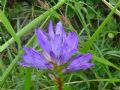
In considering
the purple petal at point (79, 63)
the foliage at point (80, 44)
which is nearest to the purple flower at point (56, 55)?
the purple petal at point (79, 63)

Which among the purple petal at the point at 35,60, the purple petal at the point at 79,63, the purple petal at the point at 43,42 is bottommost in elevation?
the purple petal at the point at 79,63

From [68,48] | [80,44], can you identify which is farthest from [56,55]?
[80,44]

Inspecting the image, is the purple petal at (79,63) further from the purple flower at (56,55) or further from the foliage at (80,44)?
the foliage at (80,44)

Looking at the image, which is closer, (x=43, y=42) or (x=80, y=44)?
(x=43, y=42)

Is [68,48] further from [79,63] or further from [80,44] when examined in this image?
[80,44]

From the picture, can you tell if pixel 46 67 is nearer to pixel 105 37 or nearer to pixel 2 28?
pixel 105 37

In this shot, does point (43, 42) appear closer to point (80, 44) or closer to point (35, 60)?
point (35, 60)

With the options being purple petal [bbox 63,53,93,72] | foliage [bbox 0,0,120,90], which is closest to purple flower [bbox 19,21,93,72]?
purple petal [bbox 63,53,93,72]

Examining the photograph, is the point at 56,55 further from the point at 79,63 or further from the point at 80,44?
the point at 80,44
